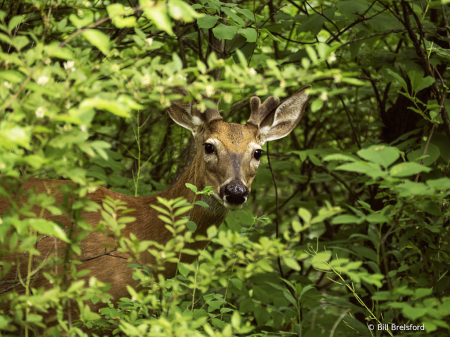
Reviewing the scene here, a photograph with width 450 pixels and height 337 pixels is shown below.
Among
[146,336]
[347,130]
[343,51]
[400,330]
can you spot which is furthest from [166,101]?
[347,130]

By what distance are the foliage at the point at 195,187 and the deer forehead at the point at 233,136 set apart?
28cm

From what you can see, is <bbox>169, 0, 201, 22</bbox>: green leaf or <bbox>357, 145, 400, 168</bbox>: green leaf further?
<bbox>357, 145, 400, 168</bbox>: green leaf

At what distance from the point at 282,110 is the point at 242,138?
2.31 ft

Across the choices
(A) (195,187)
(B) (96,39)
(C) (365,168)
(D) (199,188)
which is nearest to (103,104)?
(B) (96,39)

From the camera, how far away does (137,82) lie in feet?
6.18

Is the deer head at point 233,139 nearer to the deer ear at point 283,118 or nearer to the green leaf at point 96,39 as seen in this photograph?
the deer ear at point 283,118

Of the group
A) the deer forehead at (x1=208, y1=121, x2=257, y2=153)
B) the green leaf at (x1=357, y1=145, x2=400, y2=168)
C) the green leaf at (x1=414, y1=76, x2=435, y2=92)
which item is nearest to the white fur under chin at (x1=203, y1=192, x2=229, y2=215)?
the deer forehead at (x1=208, y1=121, x2=257, y2=153)

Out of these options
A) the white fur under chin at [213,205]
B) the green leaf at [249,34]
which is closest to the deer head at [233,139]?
the white fur under chin at [213,205]

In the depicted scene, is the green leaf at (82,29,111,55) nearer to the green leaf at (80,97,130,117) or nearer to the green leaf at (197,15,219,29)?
the green leaf at (80,97,130,117)

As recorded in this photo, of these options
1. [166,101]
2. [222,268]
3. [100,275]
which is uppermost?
[166,101]

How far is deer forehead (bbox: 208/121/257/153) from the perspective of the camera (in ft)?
12.1

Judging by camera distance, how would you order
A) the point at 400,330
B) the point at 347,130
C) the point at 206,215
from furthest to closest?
the point at 347,130 → the point at 206,215 → the point at 400,330

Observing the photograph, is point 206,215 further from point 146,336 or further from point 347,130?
point 347,130

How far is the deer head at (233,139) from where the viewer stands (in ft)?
11.2
